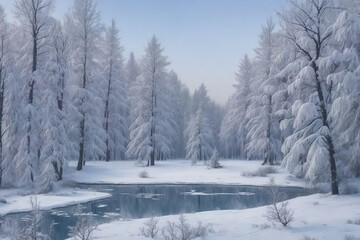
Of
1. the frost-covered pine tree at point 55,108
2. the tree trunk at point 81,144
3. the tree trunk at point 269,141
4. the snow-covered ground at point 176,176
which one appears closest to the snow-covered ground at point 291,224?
the snow-covered ground at point 176,176

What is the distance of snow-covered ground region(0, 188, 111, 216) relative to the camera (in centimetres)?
1878

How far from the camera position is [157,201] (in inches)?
893

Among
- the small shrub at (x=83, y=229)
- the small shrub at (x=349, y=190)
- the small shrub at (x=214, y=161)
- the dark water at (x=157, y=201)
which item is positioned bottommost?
the dark water at (x=157, y=201)

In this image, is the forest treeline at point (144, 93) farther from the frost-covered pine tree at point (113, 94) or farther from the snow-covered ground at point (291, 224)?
the snow-covered ground at point (291, 224)

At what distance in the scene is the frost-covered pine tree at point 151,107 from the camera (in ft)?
134

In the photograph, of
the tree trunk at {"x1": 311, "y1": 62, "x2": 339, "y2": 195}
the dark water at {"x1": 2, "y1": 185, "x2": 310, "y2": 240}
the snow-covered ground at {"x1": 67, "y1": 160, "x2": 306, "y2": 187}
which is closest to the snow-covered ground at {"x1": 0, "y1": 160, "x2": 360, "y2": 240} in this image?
the snow-covered ground at {"x1": 67, "y1": 160, "x2": 306, "y2": 187}

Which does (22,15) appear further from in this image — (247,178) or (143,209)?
(247,178)

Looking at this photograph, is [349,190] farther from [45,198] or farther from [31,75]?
[31,75]

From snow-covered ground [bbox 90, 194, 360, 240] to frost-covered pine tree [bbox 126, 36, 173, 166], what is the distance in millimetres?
24652

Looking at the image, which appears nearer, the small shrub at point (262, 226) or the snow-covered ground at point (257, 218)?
the snow-covered ground at point (257, 218)

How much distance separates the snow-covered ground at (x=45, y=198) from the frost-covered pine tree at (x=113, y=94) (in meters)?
19.6

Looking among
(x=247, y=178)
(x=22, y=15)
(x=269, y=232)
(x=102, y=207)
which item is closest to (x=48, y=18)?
(x=22, y=15)

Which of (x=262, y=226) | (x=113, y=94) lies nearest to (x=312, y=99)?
(x=262, y=226)

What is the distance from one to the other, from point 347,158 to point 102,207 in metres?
12.6
